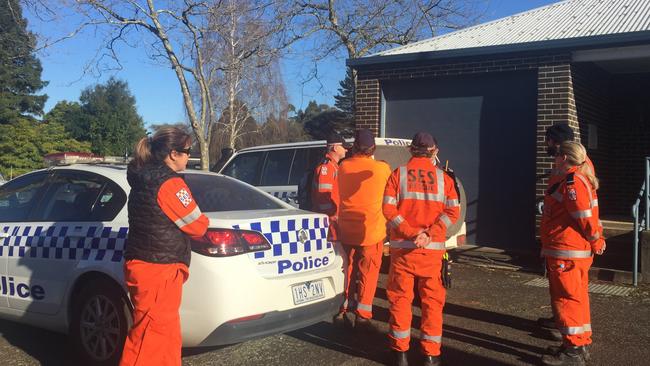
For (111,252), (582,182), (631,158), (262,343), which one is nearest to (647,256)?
(582,182)

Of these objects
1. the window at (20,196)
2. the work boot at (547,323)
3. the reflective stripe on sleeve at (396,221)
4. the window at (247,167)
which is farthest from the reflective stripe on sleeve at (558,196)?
the window at (247,167)

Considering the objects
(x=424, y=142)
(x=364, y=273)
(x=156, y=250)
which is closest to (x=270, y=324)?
(x=156, y=250)

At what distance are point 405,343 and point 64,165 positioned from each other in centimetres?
335

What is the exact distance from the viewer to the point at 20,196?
5387 millimetres

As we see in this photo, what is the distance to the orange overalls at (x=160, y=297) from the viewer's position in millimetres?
3533

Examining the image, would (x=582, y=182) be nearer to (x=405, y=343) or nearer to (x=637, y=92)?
(x=405, y=343)

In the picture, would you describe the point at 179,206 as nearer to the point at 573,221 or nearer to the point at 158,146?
the point at 158,146

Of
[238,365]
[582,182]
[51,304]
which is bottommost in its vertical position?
[238,365]

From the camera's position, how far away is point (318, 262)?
4.75 m

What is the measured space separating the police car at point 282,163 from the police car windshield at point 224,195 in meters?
2.20

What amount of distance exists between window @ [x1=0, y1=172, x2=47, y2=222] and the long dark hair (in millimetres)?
2020

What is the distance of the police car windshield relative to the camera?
4.81 meters

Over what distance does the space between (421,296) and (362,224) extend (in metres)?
1.07

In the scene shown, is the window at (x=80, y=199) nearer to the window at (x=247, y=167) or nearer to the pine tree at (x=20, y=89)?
the window at (x=247, y=167)
